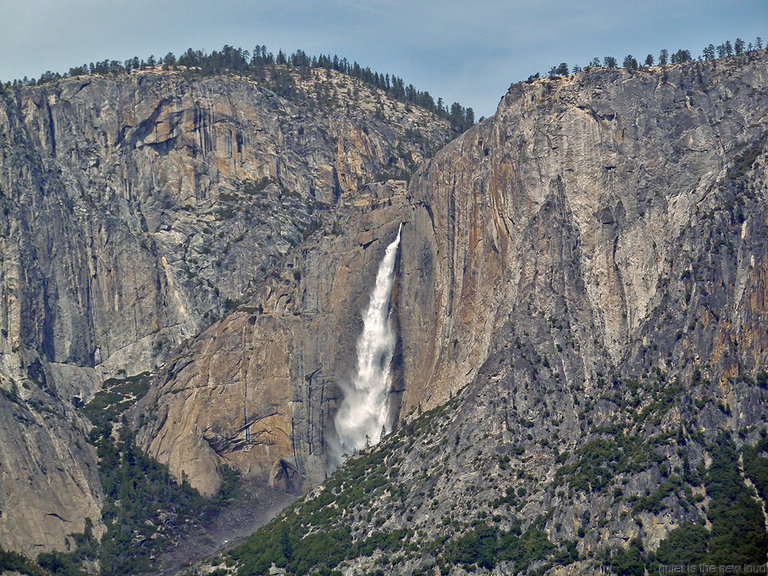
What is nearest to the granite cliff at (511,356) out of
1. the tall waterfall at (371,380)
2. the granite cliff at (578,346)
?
the granite cliff at (578,346)

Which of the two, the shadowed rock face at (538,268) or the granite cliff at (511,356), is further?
the shadowed rock face at (538,268)

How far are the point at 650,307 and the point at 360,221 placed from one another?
154ft

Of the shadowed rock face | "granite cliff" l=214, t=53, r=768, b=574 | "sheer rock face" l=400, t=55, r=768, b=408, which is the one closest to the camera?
"granite cliff" l=214, t=53, r=768, b=574

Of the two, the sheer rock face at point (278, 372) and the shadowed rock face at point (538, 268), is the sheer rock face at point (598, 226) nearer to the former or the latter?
the shadowed rock face at point (538, 268)

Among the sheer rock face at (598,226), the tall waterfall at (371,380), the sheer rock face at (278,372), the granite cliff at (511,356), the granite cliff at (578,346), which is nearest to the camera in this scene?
the granite cliff at (578,346)

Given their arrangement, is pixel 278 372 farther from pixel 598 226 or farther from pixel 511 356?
pixel 598 226

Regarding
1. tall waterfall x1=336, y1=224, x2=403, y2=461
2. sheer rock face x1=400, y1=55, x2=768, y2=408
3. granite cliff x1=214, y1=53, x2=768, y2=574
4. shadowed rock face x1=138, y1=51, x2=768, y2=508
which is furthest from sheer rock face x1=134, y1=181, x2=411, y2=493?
sheer rock face x1=400, y1=55, x2=768, y2=408

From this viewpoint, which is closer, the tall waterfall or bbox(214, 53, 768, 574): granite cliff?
bbox(214, 53, 768, 574): granite cliff

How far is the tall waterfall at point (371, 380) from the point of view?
184 meters

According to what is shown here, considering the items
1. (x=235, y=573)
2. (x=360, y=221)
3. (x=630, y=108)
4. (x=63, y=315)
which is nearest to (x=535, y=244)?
(x=630, y=108)

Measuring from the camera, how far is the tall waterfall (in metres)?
184

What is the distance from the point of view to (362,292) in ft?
623

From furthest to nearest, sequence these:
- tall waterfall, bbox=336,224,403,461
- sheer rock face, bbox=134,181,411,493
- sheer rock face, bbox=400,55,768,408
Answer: sheer rock face, bbox=134,181,411,493 → tall waterfall, bbox=336,224,403,461 → sheer rock face, bbox=400,55,768,408

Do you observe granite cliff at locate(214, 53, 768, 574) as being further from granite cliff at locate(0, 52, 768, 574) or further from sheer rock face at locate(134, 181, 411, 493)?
sheer rock face at locate(134, 181, 411, 493)
